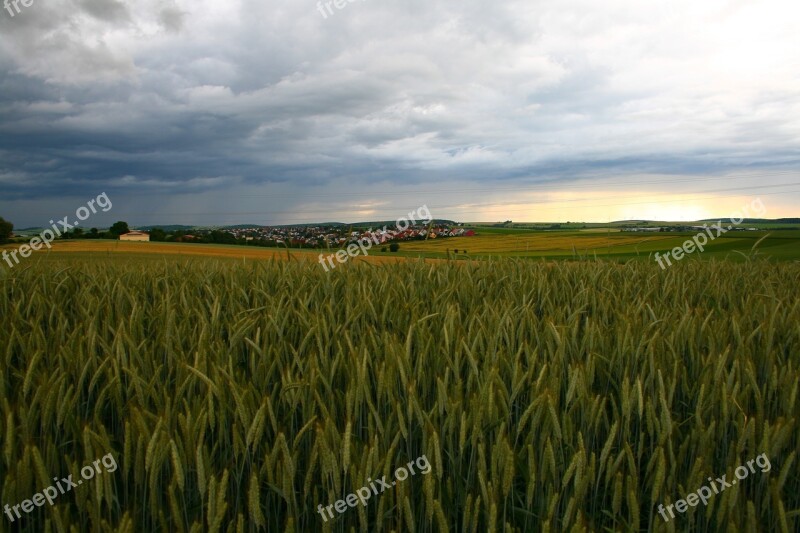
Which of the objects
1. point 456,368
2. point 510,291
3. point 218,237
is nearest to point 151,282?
point 510,291

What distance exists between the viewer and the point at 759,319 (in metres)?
2.99

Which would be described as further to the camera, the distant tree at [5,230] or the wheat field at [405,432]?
the distant tree at [5,230]

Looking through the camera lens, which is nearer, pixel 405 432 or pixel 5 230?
pixel 405 432

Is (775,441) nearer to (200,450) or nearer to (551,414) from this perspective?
(551,414)

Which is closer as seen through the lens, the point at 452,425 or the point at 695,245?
the point at 452,425

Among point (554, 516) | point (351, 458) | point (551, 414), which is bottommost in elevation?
point (554, 516)

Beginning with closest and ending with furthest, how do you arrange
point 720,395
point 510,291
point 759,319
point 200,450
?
point 200,450 < point 720,395 < point 759,319 < point 510,291

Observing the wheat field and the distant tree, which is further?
the distant tree

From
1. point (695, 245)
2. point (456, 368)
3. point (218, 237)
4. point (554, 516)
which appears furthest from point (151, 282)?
point (218, 237)

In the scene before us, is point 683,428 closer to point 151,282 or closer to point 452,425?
point 452,425

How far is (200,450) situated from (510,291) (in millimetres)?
2627

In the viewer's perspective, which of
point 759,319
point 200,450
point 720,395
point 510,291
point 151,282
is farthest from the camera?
point 151,282

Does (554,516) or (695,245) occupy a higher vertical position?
(695,245)

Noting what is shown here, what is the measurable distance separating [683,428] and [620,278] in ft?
10.4
